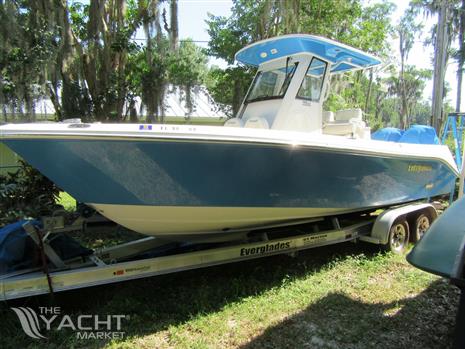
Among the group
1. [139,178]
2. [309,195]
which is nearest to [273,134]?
[309,195]

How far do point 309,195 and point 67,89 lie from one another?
754 centimetres

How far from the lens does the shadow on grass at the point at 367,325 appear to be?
2.77 m

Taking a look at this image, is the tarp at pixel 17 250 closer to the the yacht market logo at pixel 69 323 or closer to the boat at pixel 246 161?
the the yacht market logo at pixel 69 323

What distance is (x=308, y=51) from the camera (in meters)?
4.29

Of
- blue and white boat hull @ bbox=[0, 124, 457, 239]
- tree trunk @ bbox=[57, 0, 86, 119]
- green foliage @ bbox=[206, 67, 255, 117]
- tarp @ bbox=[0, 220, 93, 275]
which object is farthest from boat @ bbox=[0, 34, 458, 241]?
green foliage @ bbox=[206, 67, 255, 117]

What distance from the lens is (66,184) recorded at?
2.84 meters

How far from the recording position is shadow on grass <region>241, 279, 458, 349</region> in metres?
2.77

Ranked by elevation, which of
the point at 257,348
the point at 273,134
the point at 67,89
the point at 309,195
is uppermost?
the point at 67,89

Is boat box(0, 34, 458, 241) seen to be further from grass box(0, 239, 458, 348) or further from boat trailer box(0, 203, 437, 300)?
grass box(0, 239, 458, 348)

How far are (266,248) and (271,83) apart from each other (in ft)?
6.67

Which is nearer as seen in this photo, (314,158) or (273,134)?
(273,134)

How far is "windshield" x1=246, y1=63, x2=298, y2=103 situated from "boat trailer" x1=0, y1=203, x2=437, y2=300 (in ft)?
5.36

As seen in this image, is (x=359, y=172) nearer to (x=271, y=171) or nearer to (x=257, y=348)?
(x=271, y=171)

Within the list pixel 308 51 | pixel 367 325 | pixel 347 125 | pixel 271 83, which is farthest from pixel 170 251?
pixel 308 51
